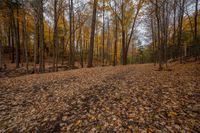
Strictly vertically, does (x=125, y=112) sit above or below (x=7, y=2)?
below

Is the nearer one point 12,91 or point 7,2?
point 12,91

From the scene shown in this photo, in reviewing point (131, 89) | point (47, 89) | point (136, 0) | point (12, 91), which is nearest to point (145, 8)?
point (136, 0)

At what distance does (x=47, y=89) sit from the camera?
6609mm

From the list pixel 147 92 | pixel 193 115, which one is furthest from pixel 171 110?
pixel 147 92

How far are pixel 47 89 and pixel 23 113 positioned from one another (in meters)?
2.22

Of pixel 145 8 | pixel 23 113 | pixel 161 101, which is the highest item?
pixel 145 8

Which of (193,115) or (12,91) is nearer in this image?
(193,115)

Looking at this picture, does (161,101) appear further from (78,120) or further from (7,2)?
(7,2)

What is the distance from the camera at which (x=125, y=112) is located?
3.99m

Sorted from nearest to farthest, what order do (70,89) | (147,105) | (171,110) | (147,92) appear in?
(171,110) < (147,105) < (147,92) < (70,89)

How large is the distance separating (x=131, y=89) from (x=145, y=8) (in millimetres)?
12164

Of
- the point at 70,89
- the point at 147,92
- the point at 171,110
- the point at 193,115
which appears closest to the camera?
the point at 193,115

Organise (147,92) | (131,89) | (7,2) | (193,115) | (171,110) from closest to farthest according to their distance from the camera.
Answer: (193,115) < (171,110) < (147,92) < (131,89) < (7,2)

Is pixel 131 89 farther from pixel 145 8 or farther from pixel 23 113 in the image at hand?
pixel 145 8
